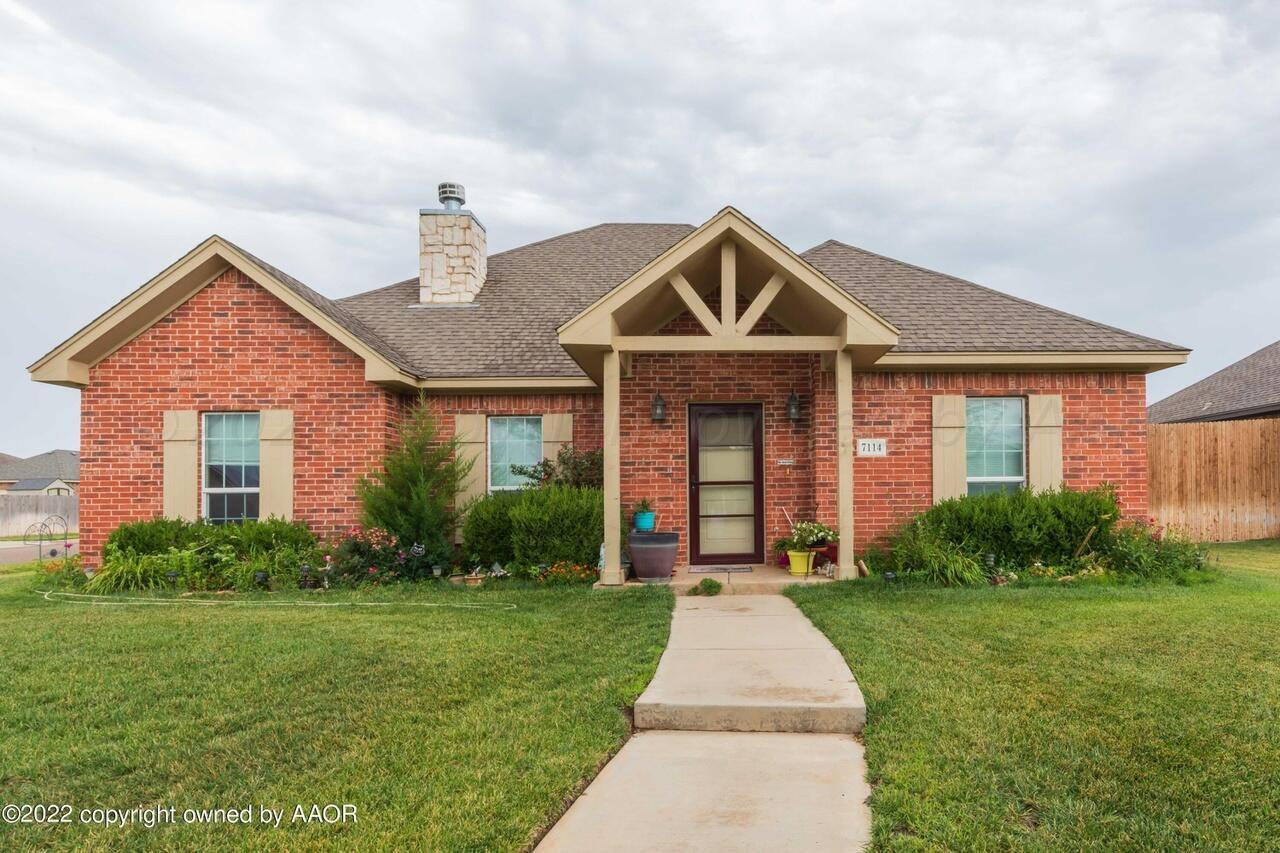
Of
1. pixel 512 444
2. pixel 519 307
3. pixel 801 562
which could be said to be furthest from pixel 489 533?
pixel 519 307

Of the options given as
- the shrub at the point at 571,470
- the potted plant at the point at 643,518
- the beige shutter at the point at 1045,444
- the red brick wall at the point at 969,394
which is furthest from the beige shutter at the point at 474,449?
the beige shutter at the point at 1045,444

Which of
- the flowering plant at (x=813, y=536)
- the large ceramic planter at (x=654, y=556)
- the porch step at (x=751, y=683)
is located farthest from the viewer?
the flowering plant at (x=813, y=536)

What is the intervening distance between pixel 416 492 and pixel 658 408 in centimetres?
339

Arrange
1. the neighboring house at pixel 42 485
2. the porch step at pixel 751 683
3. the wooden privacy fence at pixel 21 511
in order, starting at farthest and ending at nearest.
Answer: the neighboring house at pixel 42 485
the wooden privacy fence at pixel 21 511
the porch step at pixel 751 683

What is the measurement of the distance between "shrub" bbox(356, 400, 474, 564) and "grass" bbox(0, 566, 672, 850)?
2231 mm

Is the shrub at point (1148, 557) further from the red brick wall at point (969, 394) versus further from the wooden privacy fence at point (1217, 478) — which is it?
the wooden privacy fence at point (1217, 478)

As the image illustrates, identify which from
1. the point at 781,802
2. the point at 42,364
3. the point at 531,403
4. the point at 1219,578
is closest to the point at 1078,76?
the point at 1219,578

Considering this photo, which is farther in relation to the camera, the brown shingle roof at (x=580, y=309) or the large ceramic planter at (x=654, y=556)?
the brown shingle roof at (x=580, y=309)

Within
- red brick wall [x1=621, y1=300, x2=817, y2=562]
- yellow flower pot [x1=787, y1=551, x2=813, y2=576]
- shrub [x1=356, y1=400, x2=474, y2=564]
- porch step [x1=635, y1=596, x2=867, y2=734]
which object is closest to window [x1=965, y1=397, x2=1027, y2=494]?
red brick wall [x1=621, y1=300, x2=817, y2=562]

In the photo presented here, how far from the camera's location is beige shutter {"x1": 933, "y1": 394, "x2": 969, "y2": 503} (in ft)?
32.2

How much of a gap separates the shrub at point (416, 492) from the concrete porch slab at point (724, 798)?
19.4 feet

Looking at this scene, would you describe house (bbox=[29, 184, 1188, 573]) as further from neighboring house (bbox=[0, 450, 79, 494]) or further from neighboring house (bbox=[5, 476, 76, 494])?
neighboring house (bbox=[0, 450, 79, 494])

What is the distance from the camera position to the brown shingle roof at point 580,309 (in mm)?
9992

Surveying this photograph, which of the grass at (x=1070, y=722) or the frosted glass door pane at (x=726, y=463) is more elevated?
the frosted glass door pane at (x=726, y=463)
